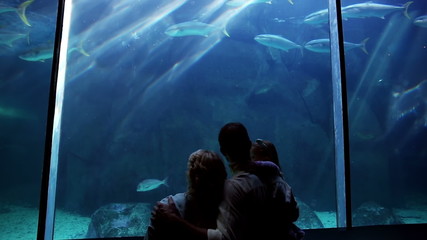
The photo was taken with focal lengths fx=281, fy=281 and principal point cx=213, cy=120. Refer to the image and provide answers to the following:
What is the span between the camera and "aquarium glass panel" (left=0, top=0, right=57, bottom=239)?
9406 mm

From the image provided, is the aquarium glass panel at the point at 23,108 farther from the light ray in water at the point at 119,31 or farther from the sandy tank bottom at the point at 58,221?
the light ray in water at the point at 119,31

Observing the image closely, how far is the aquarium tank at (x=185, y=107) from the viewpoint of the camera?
347 inches

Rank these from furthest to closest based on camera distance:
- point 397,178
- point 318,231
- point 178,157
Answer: point 397,178, point 178,157, point 318,231

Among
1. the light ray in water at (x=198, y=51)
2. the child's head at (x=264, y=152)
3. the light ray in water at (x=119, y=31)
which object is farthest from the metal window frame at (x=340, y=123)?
the light ray in water at (x=119, y=31)

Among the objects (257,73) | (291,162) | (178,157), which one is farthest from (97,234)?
(257,73)

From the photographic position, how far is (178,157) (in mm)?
9047

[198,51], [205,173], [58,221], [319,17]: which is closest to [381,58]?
[319,17]

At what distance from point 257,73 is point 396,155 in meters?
5.77

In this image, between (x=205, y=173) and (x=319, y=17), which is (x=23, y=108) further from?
(x=205, y=173)

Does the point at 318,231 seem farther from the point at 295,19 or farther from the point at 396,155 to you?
the point at 295,19

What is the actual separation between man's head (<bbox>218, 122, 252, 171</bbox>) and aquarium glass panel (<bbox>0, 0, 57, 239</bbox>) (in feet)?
31.0

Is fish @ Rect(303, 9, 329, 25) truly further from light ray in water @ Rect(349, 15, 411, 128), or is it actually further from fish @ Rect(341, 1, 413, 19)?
light ray in water @ Rect(349, 15, 411, 128)

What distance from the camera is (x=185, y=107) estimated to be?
9.84m

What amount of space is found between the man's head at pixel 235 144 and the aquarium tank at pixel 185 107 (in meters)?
6.21
